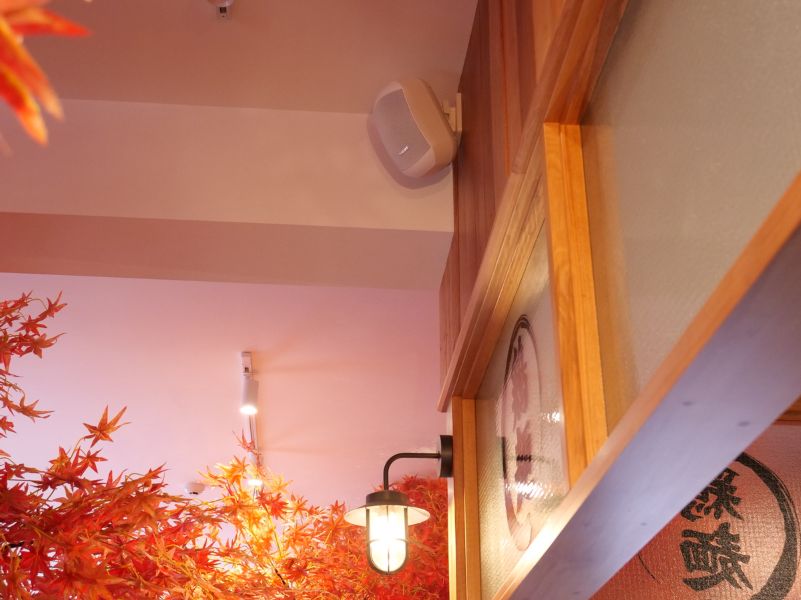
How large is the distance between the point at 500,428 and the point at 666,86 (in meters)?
1.04

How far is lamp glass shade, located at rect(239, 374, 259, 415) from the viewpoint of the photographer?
461 cm

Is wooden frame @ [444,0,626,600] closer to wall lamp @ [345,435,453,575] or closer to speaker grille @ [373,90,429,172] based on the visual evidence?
wall lamp @ [345,435,453,575]

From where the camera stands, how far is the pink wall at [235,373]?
404 cm

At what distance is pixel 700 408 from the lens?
91cm

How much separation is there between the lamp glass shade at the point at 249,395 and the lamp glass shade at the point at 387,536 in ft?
6.63

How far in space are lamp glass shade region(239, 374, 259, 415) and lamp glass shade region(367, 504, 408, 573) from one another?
202 centimetres

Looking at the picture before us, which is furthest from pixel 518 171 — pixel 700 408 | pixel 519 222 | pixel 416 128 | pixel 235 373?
pixel 235 373

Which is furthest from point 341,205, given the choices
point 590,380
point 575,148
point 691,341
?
point 691,341

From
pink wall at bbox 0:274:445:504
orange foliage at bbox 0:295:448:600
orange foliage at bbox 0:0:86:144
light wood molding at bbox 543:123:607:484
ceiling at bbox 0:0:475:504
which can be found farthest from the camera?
pink wall at bbox 0:274:445:504

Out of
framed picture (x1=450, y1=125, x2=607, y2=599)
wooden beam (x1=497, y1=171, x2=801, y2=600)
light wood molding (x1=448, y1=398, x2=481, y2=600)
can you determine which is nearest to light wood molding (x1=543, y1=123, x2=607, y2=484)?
framed picture (x1=450, y1=125, x2=607, y2=599)

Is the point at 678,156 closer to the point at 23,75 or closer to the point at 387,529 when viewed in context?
the point at 23,75

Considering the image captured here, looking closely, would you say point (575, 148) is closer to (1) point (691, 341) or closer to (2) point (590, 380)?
(2) point (590, 380)

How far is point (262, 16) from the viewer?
8.63 ft

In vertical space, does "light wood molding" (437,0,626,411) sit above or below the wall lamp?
above
